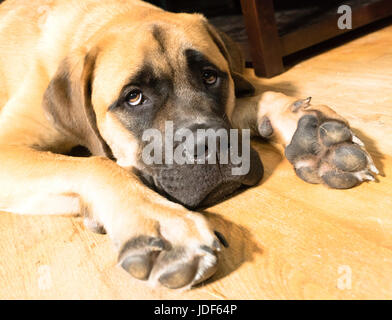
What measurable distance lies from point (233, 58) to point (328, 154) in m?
0.90

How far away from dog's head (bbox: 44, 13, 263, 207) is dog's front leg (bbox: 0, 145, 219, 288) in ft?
0.48

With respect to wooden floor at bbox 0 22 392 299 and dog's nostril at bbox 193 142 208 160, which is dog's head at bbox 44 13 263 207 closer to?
dog's nostril at bbox 193 142 208 160

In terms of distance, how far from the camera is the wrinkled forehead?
162 centimetres

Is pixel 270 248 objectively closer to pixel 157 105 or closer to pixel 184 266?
pixel 184 266

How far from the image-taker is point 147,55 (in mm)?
1629

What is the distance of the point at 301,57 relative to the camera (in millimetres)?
3377

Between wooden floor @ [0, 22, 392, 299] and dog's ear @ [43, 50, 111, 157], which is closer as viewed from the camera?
wooden floor @ [0, 22, 392, 299]


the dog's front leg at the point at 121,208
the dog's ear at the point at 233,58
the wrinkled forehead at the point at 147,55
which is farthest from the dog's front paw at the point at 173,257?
the dog's ear at the point at 233,58

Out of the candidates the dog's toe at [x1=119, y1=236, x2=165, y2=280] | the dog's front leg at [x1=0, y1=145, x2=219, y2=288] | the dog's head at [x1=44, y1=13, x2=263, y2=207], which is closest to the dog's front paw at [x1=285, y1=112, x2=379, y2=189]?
the dog's head at [x1=44, y1=13, x2=263, y2=207]

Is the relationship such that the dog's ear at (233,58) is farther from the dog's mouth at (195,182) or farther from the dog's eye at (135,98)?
the dog's mouth at (195,182)

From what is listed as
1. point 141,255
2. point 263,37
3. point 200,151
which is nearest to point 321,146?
point 200,151
